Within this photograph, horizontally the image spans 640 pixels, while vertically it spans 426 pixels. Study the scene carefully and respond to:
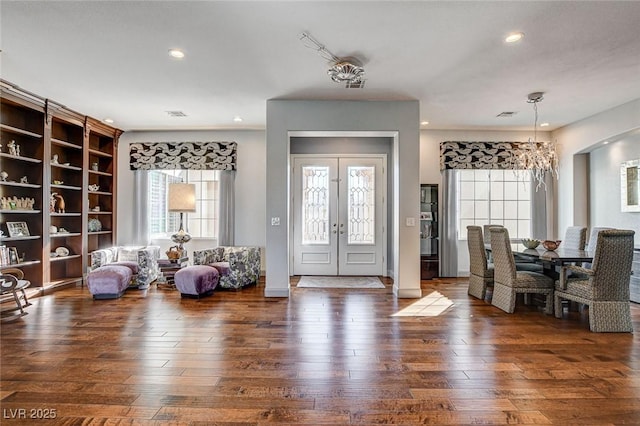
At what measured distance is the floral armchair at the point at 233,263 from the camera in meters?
5.75

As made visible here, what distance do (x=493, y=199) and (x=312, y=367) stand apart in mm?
5858

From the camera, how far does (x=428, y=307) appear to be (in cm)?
477

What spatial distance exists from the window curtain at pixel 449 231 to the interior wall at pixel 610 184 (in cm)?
229

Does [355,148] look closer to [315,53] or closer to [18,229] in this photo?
[315,53]

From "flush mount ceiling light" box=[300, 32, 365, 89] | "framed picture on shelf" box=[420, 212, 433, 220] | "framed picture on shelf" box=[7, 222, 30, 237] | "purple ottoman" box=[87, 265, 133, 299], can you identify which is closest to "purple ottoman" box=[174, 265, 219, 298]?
"purple ottoman" box=[87, 265, 133, 299]

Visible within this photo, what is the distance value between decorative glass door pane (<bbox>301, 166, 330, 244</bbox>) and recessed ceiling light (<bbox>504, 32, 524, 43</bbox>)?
3989mm

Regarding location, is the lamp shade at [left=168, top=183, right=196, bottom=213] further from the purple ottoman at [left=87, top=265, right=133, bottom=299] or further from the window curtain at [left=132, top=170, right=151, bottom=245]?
the window curtain at [left=132, top=170, right=151, bottom=245]

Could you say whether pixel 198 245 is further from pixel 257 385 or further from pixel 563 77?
pixel 563 77

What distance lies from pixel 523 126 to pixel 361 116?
3.55 metres

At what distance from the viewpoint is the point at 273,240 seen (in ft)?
17.4

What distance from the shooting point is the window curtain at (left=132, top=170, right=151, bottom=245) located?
6.97m

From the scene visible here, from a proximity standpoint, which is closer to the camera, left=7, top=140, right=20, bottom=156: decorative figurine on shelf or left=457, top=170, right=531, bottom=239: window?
left=7, top=140, right=20, bottom=156: decorative figurine on shelf

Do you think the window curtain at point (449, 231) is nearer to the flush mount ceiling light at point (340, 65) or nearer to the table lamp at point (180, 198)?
the flush mount ceiling light at point (340, 65)

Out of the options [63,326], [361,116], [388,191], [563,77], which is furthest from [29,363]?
[563,77]
